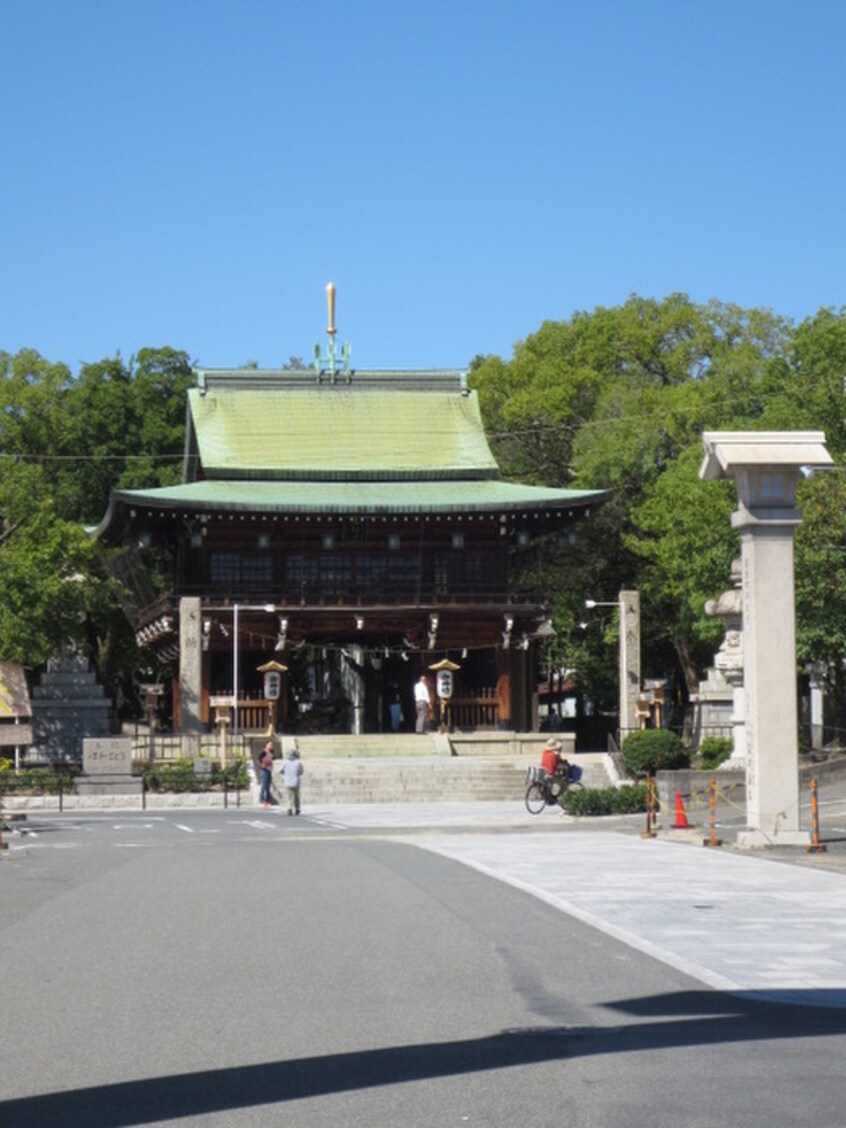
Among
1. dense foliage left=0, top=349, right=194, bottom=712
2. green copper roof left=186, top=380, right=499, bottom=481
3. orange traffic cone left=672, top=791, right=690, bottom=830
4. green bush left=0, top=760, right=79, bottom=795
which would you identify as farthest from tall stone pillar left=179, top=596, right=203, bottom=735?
orange traffic cone left=672, top=791, right=690, bottom=830

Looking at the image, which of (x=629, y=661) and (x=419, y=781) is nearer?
(x=419, y=781)

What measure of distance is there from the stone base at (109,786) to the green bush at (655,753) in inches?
505

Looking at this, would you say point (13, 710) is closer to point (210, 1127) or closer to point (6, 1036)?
point (6, 1036)

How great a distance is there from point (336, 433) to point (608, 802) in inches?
1426

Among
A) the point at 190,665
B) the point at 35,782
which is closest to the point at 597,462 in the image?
the point at 190,665

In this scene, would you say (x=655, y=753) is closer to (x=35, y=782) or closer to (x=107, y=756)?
(x=107, y=756)

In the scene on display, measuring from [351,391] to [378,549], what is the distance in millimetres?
9453

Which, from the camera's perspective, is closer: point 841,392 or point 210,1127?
point 210,1127

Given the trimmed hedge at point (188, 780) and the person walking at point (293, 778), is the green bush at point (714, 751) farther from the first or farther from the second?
the trimmed hedge at point (188, 780)

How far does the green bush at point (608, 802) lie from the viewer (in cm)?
3669

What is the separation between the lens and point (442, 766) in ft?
177

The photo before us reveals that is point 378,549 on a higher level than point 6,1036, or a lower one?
higher

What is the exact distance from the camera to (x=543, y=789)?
41250 millimetres

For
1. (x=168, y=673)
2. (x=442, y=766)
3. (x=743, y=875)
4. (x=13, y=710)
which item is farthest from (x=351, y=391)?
(x=743, y=875)
